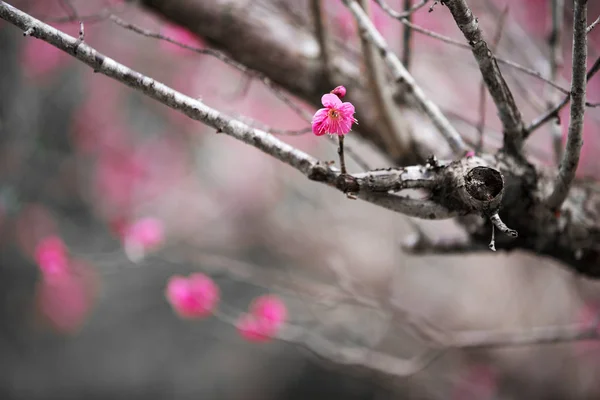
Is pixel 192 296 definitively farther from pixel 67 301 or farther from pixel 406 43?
pixel 67 301

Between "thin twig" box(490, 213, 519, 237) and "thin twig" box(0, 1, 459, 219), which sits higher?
"thin twig" box(0, 1, 459, 219)

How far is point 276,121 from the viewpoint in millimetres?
4840

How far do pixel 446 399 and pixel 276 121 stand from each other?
283 centimetres

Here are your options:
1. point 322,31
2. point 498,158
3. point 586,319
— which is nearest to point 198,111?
point 498,158

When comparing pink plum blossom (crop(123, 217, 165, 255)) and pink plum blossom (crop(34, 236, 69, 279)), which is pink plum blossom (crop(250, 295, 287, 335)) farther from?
pink plum blossom (crop(34, 236, 69, 279))

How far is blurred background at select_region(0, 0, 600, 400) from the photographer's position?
130 inches

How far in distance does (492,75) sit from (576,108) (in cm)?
16

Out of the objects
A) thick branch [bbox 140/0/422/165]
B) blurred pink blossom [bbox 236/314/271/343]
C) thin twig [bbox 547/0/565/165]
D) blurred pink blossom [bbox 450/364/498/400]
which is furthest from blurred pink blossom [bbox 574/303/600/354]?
thick branch [bbox 140/0/422/165]

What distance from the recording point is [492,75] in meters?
0.97

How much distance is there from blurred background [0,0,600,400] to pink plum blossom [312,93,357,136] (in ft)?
7.65

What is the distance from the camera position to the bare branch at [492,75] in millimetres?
827

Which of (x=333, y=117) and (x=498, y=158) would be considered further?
(x=498, y=158)

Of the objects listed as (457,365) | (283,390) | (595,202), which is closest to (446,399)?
(457,365)

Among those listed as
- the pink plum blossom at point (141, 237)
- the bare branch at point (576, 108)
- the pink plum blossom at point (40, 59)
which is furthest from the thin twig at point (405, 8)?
the pink plum blossom at point (40, 59)
